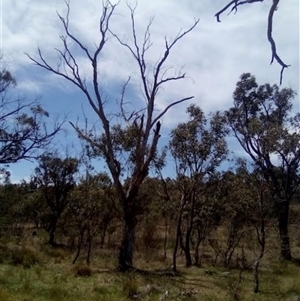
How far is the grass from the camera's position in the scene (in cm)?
1141

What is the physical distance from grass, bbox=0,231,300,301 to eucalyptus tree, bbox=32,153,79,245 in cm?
1346

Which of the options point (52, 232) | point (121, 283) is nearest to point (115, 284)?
point (121, 283)

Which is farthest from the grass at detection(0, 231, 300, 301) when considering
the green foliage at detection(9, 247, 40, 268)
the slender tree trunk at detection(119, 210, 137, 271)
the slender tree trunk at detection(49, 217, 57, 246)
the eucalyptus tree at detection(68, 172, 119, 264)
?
the slender tree trunk at detection(49, 217, 57, 246)

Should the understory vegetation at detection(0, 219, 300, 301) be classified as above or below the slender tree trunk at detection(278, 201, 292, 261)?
below

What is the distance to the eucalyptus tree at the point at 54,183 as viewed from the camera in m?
32.5

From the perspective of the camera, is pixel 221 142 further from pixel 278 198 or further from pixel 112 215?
pixel 112 215

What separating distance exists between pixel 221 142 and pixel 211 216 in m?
5.00

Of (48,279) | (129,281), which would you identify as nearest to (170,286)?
(129,281)

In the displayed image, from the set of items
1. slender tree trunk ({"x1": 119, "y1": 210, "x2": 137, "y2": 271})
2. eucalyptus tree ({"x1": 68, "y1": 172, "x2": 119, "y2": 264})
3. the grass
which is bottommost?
the grass

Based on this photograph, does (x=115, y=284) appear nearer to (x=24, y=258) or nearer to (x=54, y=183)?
(x=24, y=258)

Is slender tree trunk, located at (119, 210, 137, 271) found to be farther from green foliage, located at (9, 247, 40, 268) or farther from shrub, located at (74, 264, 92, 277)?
green foliage, located at (9, 247, 40, 268)

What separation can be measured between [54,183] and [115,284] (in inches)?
822

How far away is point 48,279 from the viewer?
13281 millimetres

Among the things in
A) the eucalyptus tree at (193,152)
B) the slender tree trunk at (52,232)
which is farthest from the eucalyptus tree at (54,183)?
the eucalyptus tree at (193,152)
